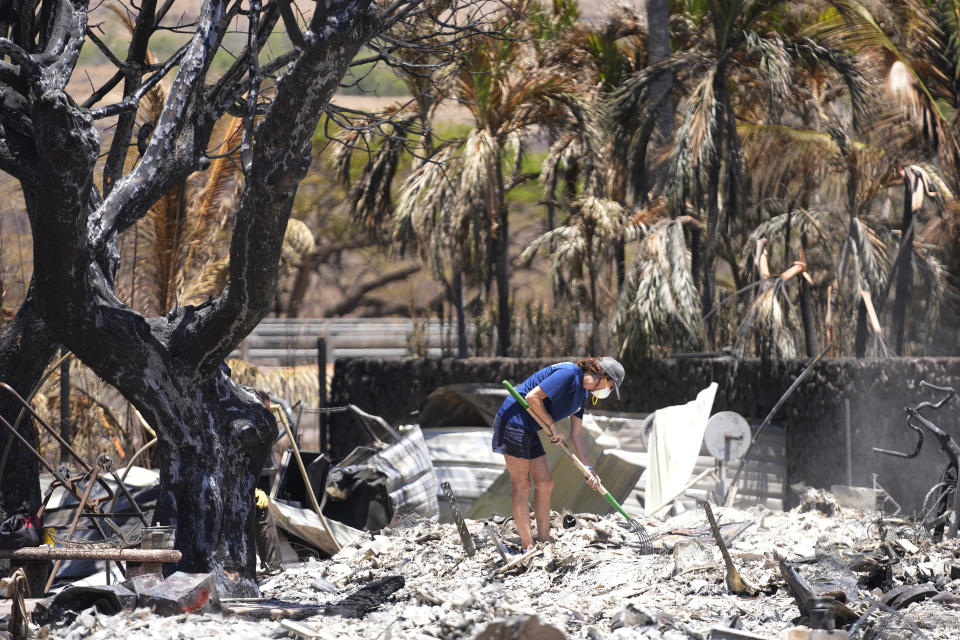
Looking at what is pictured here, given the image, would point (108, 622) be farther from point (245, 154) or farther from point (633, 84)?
point (633, 84)

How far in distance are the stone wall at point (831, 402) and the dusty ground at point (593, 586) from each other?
4.16 feet

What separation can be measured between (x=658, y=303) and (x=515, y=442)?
429cm

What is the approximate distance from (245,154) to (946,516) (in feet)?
18.1

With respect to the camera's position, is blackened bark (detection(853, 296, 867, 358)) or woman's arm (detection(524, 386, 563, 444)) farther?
blackened bark (detection(853, 296, 867, 358))

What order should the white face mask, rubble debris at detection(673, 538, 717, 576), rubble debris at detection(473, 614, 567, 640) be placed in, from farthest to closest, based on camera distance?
the white face mask
rubble debris at detection(673, 538, 717, 576)
rubble debris at detection(473, 614, 567, 640)

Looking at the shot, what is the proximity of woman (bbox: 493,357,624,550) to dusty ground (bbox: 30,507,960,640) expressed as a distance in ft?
1.10

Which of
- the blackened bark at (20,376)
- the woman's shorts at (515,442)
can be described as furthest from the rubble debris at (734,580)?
the blackened bark at (20,376)

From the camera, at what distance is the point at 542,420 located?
7.79m

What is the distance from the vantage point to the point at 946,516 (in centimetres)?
777

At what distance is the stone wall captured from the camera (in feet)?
33.1

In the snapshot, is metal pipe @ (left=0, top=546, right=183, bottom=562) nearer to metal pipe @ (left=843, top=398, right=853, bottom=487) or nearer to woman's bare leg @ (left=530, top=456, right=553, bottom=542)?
woman's bare leg @ (left=530, top=456, right=553, bottom=542)

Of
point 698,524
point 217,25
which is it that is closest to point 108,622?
point 217,25

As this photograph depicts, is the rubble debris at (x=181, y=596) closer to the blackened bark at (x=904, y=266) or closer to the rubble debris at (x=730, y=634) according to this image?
the rubble debris at (x=730, y=634)

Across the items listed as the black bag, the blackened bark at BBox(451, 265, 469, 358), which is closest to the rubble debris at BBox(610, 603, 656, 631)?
the black bag
